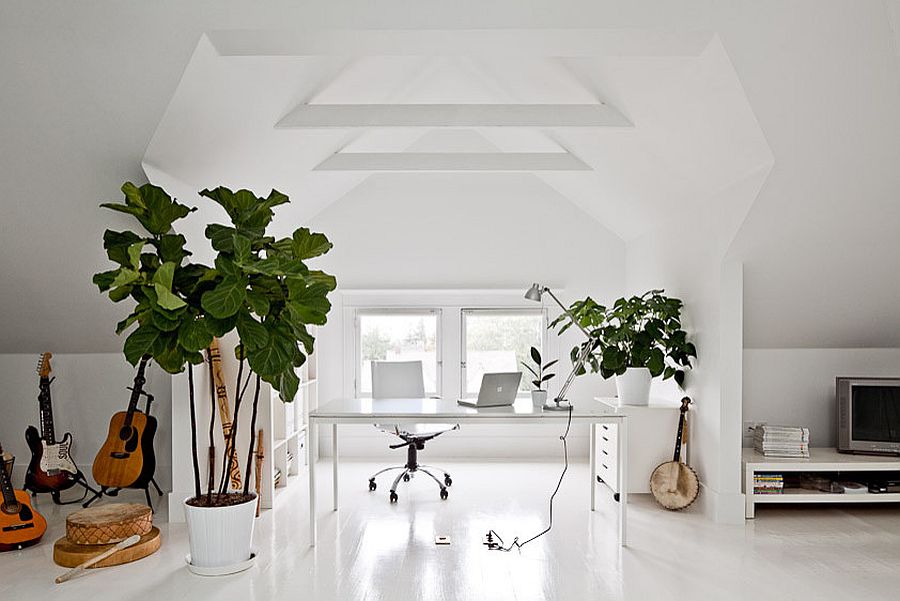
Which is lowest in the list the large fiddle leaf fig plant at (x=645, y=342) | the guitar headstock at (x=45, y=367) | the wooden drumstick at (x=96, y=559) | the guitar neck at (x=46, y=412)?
the wooden drumstick at (x=96, y=559)

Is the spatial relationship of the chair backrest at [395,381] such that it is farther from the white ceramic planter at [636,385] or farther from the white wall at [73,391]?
the white wall at [73,391]

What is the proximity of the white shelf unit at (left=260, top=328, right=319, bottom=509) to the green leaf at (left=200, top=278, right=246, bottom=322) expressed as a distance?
149 cm

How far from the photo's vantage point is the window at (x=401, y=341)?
283 inches

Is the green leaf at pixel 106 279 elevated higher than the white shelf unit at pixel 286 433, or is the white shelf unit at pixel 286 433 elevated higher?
the green leaf at pixel 106 279

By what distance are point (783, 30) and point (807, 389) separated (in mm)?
3148

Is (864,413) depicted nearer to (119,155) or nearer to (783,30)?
(783,30)

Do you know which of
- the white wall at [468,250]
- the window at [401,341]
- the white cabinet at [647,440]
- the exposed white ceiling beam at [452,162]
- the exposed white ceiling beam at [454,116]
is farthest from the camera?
the window at [401,341]

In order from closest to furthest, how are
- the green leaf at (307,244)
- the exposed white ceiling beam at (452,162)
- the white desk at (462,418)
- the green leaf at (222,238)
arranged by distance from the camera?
the green leaf at (222,238), the green leaf at (307,244), the white desk at (462,418), the exposed white ceiling beam at (452,162)

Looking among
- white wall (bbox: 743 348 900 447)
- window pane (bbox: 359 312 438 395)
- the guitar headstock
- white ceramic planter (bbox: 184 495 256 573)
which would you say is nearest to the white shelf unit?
window pane (bbox: 359 312 438 395)

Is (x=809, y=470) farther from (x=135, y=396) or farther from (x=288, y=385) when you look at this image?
(x=135, y=396)

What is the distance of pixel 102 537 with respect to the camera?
3969 mm

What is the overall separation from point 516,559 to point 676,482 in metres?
1.57

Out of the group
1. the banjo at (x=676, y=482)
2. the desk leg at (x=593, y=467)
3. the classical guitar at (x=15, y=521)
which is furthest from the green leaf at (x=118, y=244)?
the banjo at (x=676, y=482)

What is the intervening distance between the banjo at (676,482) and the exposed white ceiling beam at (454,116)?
2.08m
